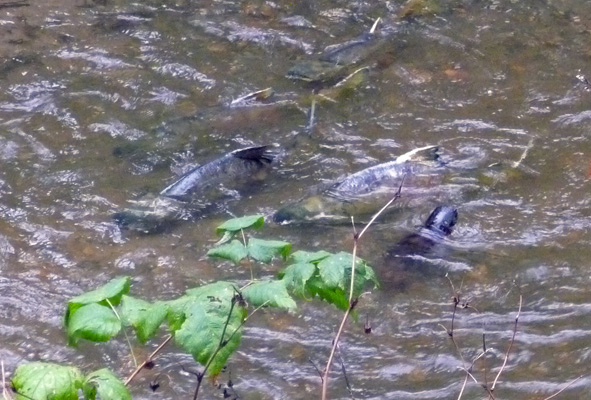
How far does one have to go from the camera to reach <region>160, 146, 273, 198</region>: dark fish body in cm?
487

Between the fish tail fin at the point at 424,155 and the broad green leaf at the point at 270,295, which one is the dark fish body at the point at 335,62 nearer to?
the fish tail fin at the point at 424,155

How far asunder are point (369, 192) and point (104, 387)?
9.99 ft

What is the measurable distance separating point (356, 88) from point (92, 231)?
226 centimetres

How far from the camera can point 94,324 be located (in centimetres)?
196

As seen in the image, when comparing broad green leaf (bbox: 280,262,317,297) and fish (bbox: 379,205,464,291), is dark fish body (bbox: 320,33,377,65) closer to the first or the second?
fish (bbox: 379,205,464,291)

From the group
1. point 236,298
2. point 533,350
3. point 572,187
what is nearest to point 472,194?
point 572,187

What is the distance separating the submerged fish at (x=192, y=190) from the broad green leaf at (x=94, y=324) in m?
2.66

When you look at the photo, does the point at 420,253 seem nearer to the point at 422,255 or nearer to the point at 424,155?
the point at 422,255

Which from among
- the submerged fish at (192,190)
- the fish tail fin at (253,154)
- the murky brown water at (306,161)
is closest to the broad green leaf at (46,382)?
the murky brown water at (306,161)

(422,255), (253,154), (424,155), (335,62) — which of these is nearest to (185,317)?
(422,255)

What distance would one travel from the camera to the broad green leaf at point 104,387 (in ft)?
6.20

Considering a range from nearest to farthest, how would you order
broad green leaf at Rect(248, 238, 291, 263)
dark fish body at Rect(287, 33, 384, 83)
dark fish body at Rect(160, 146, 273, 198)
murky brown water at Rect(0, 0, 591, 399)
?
broad green leaf at Rect(248, 238, 291, 263)
murky brown water at Rect(0, 0, 591, 399)
dark fish body at Rect(160, 146, 273, 198)
dark fish body at Rect(287, 33, 384, 83)

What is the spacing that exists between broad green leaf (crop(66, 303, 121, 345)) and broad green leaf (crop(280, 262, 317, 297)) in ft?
1.42

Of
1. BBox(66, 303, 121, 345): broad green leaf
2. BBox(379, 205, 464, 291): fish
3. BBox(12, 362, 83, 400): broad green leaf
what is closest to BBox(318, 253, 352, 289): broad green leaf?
BBox(66, 303, 121, 345): broad green leaf
